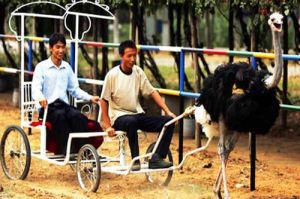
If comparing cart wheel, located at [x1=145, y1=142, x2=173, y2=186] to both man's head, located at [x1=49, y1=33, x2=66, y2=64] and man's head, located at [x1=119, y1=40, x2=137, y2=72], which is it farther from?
man's head, located at [x1=49, y1=33, x2=66, y2=64]

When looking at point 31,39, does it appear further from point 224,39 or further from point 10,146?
point 224,39

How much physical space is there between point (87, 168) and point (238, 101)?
1.85 metres

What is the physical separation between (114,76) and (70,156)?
92cm

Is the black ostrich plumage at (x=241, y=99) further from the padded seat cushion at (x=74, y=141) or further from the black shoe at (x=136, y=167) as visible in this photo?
the padded seat cushion at (x=74, y=141)

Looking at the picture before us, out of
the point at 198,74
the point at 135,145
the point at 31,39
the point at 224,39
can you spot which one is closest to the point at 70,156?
the point at 135,145

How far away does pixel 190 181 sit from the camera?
8258 mm

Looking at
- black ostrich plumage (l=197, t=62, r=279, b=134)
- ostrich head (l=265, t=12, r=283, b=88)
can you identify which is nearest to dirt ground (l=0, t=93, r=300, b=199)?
black ostrich plumage (l=197, t=62, r=279, b=134)

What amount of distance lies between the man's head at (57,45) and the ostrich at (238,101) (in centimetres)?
181

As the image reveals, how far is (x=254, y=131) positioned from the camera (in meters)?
6.70

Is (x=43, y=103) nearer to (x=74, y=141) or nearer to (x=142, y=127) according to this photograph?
(x=74, y=141)

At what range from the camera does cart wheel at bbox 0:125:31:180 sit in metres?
8.20

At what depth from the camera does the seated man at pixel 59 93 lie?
7.89m

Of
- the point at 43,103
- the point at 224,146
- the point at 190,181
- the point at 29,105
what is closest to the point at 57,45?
the point at 43,103

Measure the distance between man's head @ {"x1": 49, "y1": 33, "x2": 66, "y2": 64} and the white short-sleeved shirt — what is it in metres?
0.66
